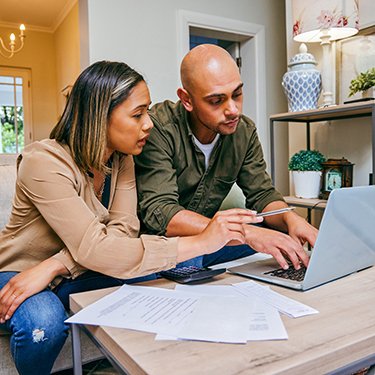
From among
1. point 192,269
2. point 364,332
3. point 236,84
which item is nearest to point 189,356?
point 364,332

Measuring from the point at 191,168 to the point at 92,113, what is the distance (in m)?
0.48

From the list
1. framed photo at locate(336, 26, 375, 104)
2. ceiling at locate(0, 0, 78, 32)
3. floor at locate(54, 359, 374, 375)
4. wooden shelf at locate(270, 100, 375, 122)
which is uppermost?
ceiling at locate(0, 0, 78, 32)

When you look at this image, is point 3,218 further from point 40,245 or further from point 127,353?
point 127,353

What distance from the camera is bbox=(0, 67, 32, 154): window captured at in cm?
518

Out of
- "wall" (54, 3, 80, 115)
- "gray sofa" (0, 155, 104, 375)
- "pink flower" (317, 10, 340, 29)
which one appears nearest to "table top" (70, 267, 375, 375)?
"gray sofa" (0, 155, 104, 375)

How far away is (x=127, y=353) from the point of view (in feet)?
1.82

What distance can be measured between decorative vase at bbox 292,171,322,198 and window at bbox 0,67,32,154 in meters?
4.10

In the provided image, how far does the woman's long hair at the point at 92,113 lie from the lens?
1.09 metres

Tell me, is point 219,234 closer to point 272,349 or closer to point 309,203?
point 272,349

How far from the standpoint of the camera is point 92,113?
1090 millimetres

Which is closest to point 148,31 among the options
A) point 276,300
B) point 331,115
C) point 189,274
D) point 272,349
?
point 331,115

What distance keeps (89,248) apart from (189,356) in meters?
0.44

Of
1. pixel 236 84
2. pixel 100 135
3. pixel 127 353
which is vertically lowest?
pixel 127 353

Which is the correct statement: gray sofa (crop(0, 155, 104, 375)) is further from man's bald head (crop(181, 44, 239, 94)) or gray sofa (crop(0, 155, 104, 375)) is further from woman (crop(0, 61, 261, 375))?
man's bald head (crop(181, 44, 239, 94))
